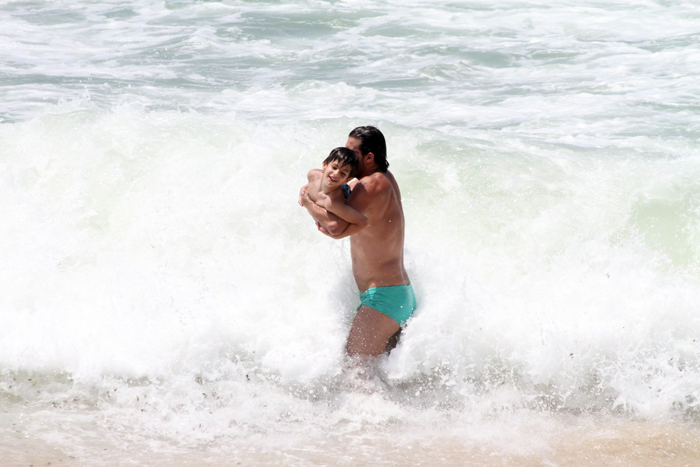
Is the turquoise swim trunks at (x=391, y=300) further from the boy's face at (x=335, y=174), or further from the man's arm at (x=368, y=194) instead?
the boy's face at (x=335, y=174)

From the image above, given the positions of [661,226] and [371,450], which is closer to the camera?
[371,450]

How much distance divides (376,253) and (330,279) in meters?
0.86

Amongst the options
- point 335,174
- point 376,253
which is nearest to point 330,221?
point 335,174

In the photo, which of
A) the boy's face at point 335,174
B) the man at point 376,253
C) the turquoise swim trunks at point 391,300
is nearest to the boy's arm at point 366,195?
the man at point 376,253

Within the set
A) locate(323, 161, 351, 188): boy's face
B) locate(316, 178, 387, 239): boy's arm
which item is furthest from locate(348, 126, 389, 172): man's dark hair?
locate(323, 161, 351, 188): boy's face

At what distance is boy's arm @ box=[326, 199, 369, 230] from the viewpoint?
374 cm

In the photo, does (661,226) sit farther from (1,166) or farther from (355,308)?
(1,166)

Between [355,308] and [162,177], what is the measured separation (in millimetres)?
2381

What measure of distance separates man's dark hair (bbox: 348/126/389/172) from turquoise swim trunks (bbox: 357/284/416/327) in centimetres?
72

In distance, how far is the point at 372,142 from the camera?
3.95 m

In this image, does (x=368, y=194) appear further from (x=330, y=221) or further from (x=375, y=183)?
(x=330, y=221)

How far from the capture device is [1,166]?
6.16m

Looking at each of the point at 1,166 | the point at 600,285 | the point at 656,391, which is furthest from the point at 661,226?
the point at 1,166

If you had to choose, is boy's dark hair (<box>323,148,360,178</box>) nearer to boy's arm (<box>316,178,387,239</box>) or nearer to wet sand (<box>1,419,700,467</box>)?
boy's arm (<box>316,178,387,239</box>)
